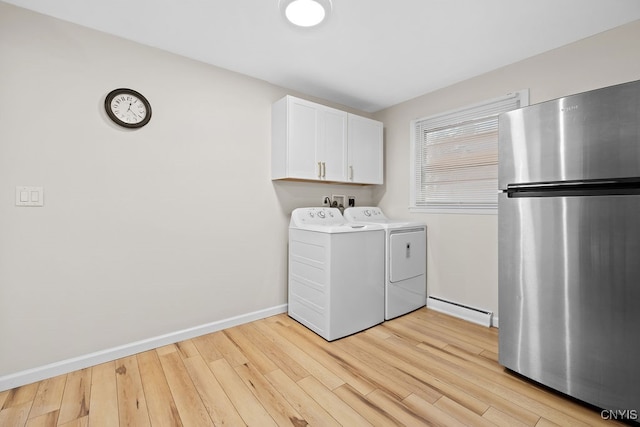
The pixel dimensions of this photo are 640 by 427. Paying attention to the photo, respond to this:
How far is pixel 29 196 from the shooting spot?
175 centimetres

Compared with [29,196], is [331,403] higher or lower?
lower

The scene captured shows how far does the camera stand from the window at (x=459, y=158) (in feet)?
8.46

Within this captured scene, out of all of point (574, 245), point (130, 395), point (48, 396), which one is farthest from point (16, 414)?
point (574, 245)

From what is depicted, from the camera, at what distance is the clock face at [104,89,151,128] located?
6.52 feet

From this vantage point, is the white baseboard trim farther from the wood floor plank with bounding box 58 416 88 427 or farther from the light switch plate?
the light switch plate

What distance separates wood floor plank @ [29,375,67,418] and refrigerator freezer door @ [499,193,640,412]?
2.66 meters

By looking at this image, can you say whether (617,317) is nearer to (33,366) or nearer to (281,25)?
(281,25)

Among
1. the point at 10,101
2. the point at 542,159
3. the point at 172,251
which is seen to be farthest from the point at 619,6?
the point at 10,101

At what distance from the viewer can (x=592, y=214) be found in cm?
145

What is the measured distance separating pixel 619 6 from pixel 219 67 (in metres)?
2.82

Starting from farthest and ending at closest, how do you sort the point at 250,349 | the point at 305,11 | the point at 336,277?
1. the point at 336,277
2. the point at 250,349
3. the point at 305,11

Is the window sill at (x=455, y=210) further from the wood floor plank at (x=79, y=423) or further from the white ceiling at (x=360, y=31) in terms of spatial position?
the wood floor plank at (x=79, y=423)

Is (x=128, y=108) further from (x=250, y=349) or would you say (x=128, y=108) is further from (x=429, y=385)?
(x=429, y=385)

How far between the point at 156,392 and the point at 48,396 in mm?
605
